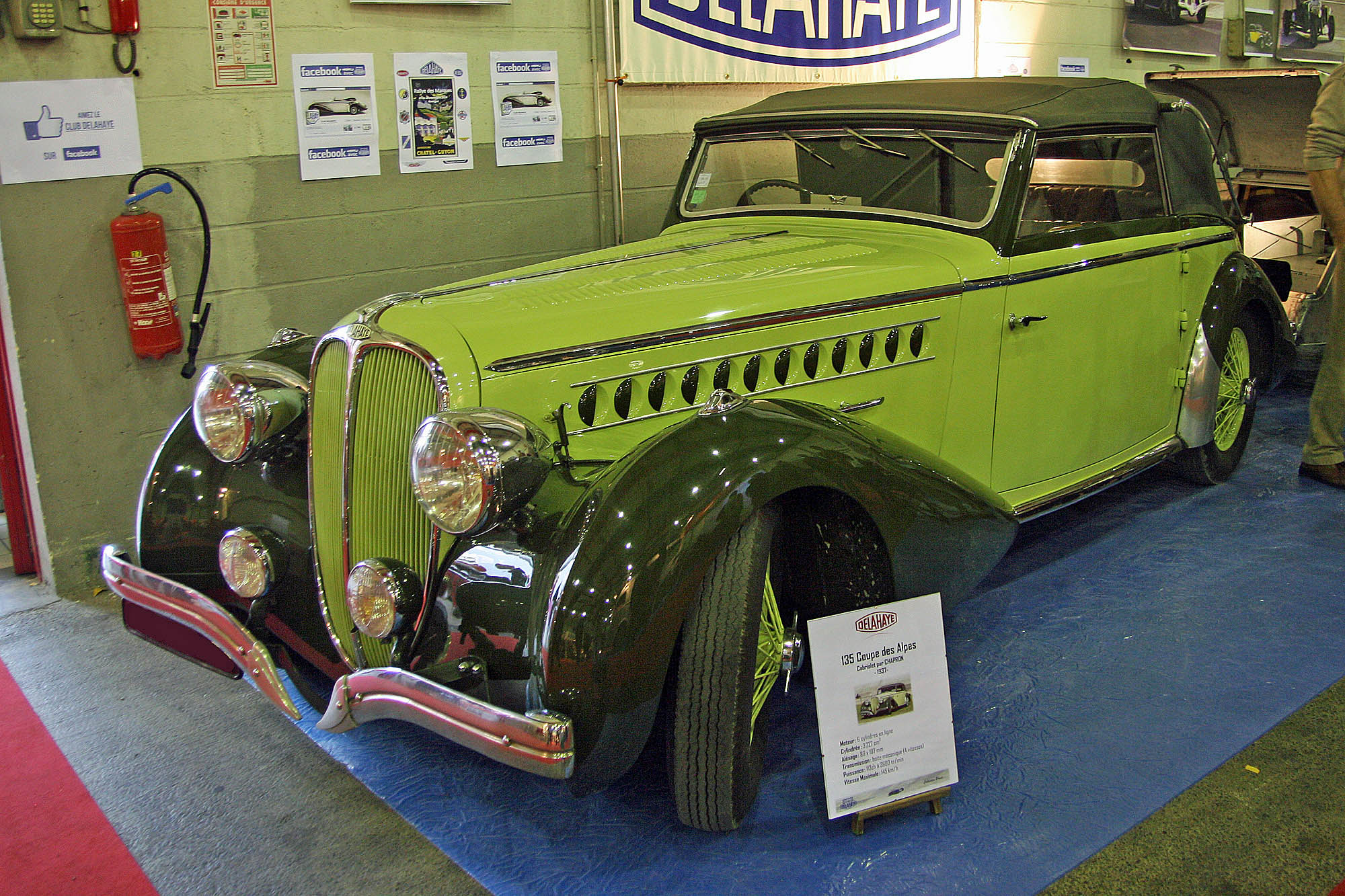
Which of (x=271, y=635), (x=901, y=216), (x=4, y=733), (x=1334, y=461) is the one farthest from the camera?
(x=1334, y=461)

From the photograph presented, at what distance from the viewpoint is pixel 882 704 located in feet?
6.82

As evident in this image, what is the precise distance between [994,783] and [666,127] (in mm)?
3387

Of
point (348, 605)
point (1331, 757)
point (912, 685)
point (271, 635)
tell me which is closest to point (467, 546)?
point (348, 605)

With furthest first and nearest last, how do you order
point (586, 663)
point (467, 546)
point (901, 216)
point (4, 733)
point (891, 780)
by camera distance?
1. point (901, 216)
2. point (4, 733)
3. point (891, 780)
4. point (467, 546)
5. point (586, 663)

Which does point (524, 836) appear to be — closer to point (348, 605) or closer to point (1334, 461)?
point (348, 605)

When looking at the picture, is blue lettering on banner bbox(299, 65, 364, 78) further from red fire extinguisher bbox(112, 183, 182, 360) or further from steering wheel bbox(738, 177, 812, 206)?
steering wheel bbox(738, 177, 812, 206)

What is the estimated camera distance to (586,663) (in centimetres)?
171

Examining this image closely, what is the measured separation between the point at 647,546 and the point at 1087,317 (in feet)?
A: 6.49

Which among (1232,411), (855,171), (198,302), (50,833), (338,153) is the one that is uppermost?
(338,153)

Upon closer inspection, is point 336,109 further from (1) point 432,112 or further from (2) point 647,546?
(2) point 647,546

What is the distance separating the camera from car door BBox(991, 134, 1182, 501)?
2971 mm

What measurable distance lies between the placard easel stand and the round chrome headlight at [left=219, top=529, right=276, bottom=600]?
4.31ft

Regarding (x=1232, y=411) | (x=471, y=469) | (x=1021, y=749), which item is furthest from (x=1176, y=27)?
(x=471, y=469)

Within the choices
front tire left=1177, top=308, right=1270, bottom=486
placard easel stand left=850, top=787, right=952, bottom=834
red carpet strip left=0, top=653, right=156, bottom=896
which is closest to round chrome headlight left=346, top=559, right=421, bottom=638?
red carpet strip left=0, top=653, right=156, bottom=896
